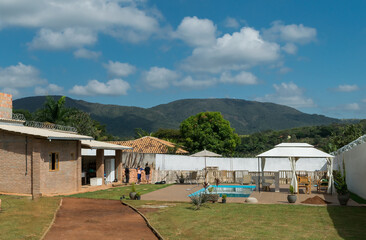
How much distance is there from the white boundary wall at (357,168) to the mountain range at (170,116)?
12023 centimetres

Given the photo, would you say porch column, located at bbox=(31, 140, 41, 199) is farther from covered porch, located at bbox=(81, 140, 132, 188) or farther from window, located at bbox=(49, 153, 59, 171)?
covered porch, located at bbox=(81, 140, 132, 188)

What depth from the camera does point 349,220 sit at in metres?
12.6

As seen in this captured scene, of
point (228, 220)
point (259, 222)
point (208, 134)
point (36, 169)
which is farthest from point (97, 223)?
point (208, 134)

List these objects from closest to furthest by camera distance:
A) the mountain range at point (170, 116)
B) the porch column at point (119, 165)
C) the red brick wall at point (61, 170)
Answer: the red brick wall at point (61, 170), the porch column at point (119, 165), the mountain range at point (170, 116)

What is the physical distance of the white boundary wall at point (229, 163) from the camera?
31959mm

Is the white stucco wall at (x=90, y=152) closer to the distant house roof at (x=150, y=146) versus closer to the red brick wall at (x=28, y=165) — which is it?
the red brick wall at (x=28, y=165)

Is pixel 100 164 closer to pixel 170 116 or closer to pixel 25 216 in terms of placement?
pixel 25 216

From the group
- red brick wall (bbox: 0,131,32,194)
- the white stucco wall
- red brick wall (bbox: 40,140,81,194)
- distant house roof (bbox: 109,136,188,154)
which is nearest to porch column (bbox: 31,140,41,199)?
red brick wall (bbox: 0,131,32,194)

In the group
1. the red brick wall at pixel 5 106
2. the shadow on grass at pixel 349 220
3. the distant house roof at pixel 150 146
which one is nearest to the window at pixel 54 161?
the red brick wall at pixel 5 106

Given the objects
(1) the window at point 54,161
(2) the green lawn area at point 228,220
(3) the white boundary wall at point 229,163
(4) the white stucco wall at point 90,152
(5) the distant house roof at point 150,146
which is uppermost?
(5) the distant house roof at point 150,146

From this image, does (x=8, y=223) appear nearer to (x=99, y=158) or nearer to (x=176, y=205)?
(x=176, y=205)

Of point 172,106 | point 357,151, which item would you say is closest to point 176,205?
point 357,151

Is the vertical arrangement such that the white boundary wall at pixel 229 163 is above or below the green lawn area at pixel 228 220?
above

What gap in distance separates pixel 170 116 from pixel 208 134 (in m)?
128
